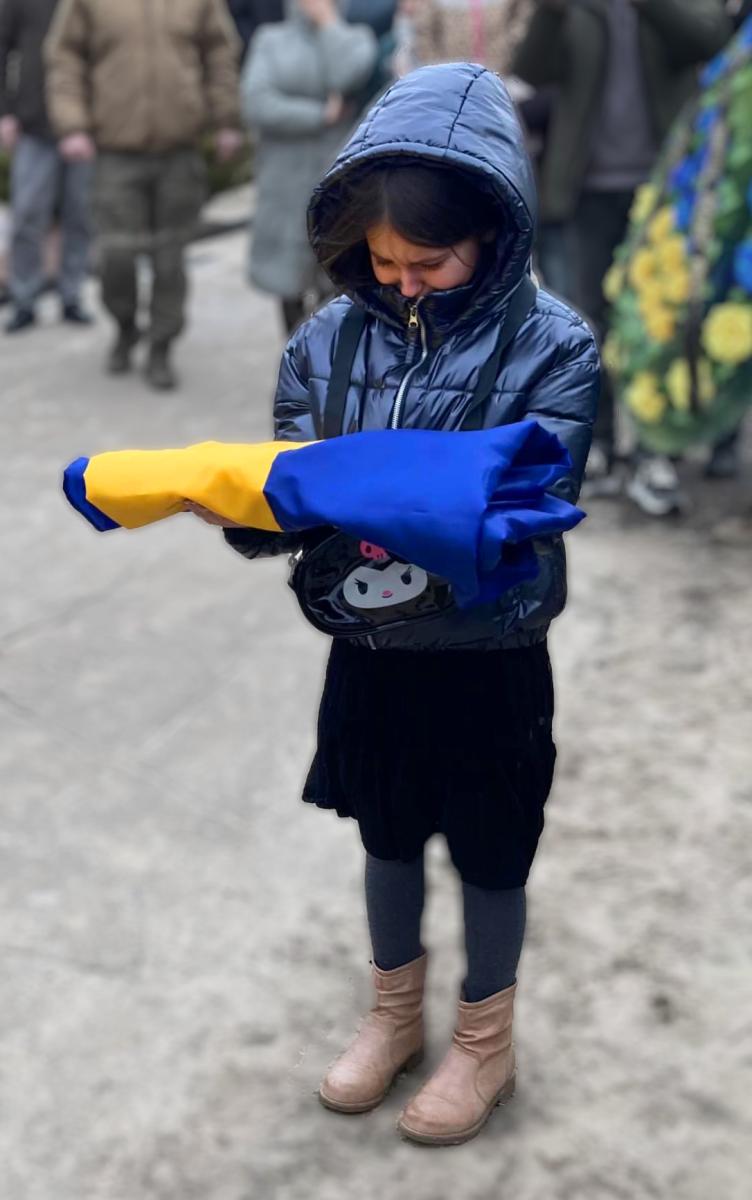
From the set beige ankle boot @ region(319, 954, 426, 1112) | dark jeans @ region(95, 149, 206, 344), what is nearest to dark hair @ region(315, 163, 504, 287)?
beige ankle boot @ region(319, 954, 426, 1112)

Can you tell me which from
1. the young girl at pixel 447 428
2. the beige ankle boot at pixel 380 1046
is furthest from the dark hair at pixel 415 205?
the beige ankle boot at pixel 380 1046

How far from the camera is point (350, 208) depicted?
7.73ft

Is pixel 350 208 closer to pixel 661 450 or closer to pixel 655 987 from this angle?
pixel 655 987

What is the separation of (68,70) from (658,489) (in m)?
3.22

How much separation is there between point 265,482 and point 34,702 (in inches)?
90.0

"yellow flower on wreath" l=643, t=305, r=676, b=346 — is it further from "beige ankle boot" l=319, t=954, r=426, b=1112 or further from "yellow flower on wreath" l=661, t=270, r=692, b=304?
"beige ankle boot" l=319, t=954, r=426, b=1112

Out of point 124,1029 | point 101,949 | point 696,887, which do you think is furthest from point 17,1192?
point 696,887

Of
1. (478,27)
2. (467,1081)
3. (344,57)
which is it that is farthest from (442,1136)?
(344,57)

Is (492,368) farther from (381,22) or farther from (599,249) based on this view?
(381,22)

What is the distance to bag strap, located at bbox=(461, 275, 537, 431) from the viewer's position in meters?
2.37

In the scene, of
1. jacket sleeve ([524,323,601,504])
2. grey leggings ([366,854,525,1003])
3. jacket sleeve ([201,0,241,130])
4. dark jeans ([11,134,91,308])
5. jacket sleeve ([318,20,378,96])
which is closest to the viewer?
jacket sleeve ([524,323,601,504])

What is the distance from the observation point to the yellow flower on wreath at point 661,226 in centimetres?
513

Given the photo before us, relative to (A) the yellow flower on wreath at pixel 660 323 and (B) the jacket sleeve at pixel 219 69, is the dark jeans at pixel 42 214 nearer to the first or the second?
(B) the jacket sleeve at pixel 219 69

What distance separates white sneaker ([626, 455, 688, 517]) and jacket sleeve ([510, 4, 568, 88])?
1277 mm
